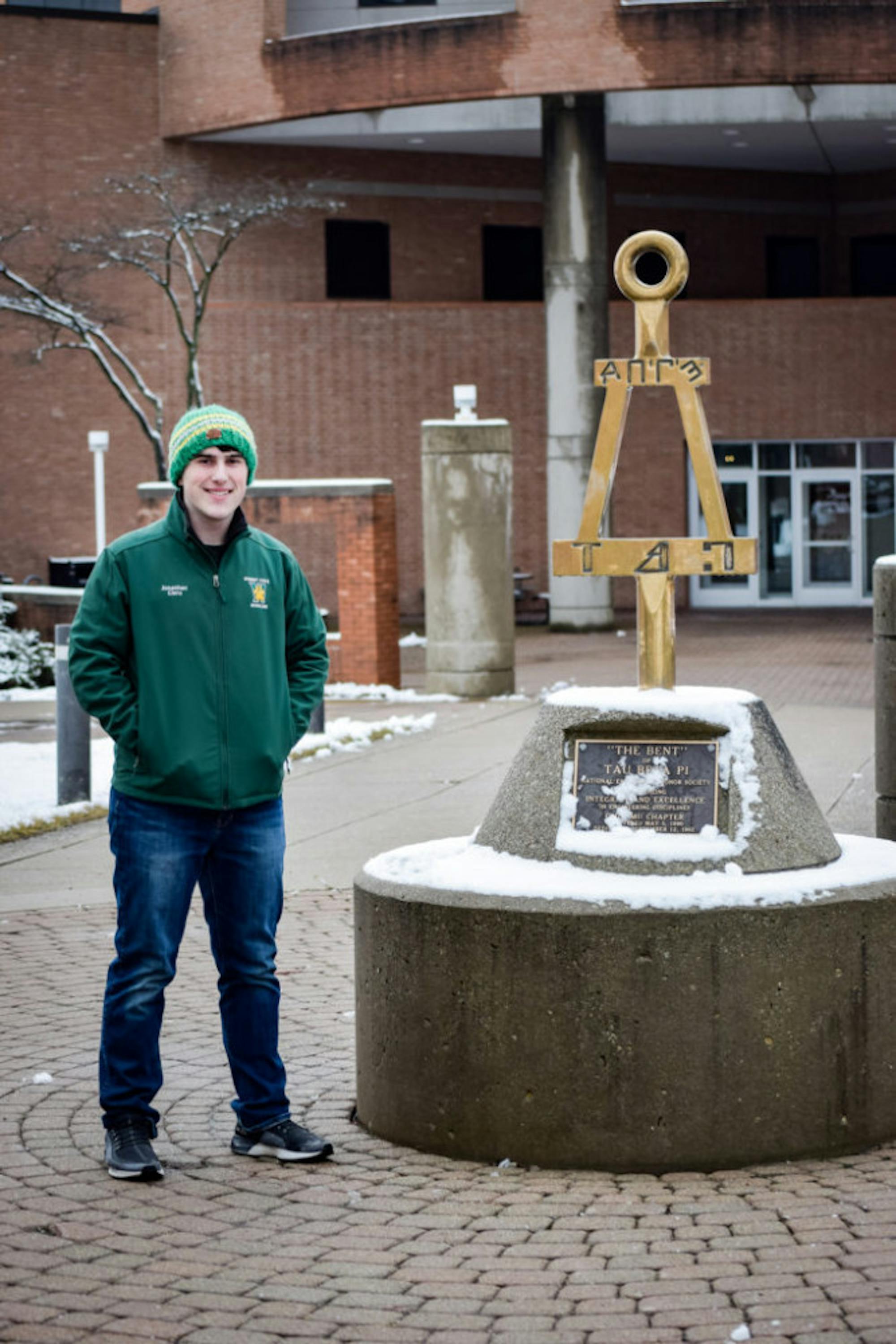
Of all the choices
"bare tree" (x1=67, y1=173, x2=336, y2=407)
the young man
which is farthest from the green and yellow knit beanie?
"bare tree" (x1=67, y1=173, x2=336, y2=407)

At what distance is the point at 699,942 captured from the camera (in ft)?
16.8

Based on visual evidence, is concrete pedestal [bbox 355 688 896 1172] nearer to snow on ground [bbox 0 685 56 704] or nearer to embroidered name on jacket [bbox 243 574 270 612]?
embroidered name on jacket [bbox 243 574 270 612]

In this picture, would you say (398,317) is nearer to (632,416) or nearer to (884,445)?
(632,416)

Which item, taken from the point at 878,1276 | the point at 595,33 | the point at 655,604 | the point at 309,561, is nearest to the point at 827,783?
the point at 655,604

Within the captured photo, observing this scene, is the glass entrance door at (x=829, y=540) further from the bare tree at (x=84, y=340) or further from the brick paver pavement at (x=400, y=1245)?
the brick paver pavement at (x=400, y=1245)

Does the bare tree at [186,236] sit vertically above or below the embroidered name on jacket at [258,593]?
above

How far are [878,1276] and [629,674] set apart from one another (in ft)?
58.9

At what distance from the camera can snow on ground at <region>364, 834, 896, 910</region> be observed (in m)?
5.15

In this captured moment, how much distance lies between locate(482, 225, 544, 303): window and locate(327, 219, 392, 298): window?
1.83 m

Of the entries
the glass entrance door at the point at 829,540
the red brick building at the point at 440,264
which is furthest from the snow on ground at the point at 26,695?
the glass entrance door at the point at 829,540

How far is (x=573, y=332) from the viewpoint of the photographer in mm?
31156

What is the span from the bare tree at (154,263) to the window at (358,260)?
2.94ft

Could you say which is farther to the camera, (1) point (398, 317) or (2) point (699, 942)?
(1) point (398, 317)

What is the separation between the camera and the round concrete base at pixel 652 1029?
5.11 metres
